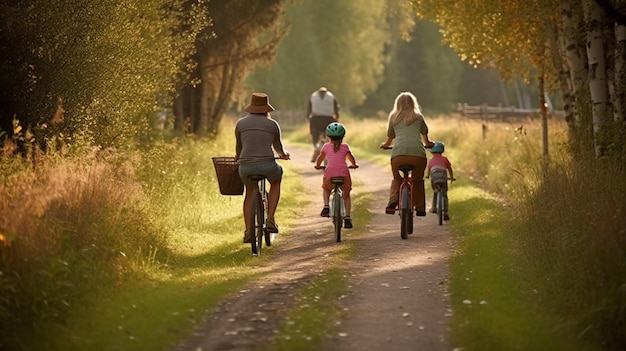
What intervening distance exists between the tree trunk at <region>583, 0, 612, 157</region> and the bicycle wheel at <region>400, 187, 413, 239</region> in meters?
3.00

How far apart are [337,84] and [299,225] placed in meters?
51.0

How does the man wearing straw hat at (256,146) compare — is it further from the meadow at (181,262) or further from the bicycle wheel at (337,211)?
the bicycle wheel at (337,211)

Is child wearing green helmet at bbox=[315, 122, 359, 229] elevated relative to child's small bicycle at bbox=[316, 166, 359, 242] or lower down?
elevated

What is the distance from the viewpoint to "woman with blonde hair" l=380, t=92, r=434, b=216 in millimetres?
15156

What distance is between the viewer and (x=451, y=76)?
84.9 meters

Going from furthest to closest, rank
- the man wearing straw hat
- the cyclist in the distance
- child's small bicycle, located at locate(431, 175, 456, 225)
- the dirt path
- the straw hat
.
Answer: the cyclist in the distance → child's small bicycle, located at locate(431, 175, 456, 225) → the straw hat → the man wearing straw hat → the dirt path

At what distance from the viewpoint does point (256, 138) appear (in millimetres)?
13656

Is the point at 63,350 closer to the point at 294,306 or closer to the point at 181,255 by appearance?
the point at 294,306

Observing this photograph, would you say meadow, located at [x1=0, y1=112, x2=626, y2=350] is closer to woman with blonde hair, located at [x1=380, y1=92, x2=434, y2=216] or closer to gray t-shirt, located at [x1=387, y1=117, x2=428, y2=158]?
woman with blonde hair, located at [x1=380, y1=92, x2=434, y2=216]

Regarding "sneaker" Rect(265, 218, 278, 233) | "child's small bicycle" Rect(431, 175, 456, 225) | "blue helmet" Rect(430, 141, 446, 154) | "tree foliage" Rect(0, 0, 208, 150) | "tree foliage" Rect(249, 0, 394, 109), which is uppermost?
"tree foliage" Rect(249, 0, 394, 109)

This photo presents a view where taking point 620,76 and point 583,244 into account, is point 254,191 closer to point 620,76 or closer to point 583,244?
point 583,244

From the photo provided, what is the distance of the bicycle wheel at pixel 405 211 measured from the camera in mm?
15125

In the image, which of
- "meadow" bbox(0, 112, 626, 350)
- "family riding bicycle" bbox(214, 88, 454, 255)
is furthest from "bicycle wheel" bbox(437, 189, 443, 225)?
"family riding bicycle" bbox(214, 88, 454, 255)

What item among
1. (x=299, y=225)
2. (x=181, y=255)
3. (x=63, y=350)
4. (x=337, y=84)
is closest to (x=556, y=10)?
(x=299, y=225)
